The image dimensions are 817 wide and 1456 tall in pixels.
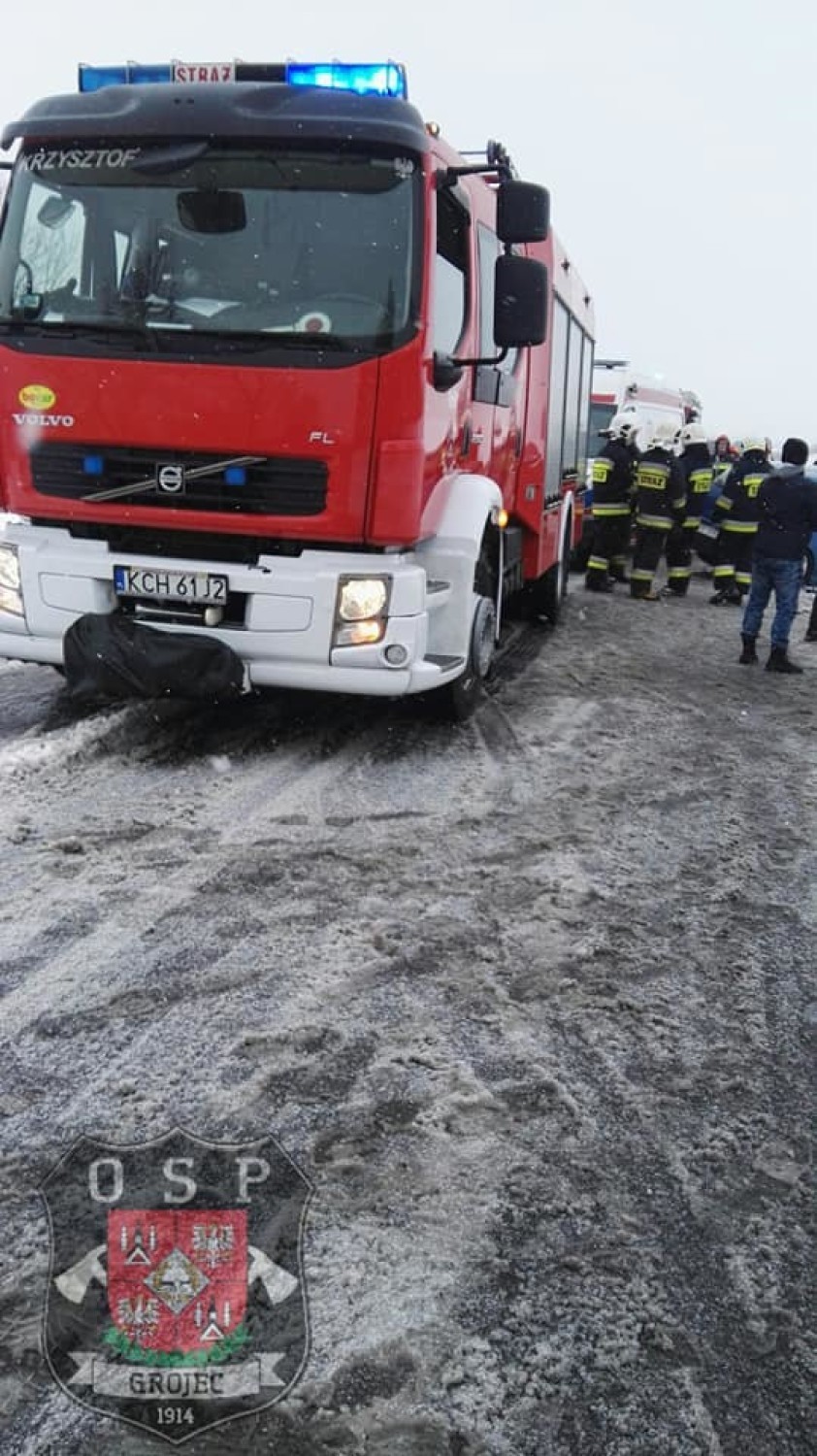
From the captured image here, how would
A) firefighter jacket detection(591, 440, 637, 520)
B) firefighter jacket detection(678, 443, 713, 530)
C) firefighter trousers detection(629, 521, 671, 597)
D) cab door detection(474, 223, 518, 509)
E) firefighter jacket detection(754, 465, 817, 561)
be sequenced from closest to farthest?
cab door detection(474, 223, 518, 509) < firefighter jacket detection(754, 465, 817, 561) < firefighter trousers detection(629, 521, 671, 597) < firefighter jacket detection(591, 440, 637, 520) < firefighter jacket detection(678, 443, 713, 530)

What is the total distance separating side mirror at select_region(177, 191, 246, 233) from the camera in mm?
4797

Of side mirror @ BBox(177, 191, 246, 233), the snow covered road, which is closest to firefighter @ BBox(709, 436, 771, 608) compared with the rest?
the snow covered road

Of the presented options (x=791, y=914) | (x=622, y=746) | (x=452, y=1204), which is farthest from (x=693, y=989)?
(x=622, y=746)

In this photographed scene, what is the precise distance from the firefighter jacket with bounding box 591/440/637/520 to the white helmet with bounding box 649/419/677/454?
2.33 feet

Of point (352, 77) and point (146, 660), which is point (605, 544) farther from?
point (146, 660)

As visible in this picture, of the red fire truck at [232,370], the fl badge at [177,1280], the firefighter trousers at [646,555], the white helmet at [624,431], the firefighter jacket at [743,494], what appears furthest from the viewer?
the white helmet at [624,431]

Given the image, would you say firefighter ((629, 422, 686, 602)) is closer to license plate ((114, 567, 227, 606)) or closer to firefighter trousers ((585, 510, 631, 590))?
firefighter trousers ((585, 510, 631, 590))

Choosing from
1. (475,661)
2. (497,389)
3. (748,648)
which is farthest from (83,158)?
(748,648)

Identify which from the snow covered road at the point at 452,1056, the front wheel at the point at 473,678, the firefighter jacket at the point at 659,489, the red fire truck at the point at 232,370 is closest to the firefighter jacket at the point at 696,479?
the firefighter jacket at the point at 659,489

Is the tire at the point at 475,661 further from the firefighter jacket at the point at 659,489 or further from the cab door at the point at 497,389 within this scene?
the firefighter jacket at the point at 659,489

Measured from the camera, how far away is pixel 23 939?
10.6 feet

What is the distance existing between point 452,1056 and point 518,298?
3.80m

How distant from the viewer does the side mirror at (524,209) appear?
4.94 meters

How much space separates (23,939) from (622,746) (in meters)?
3.48
